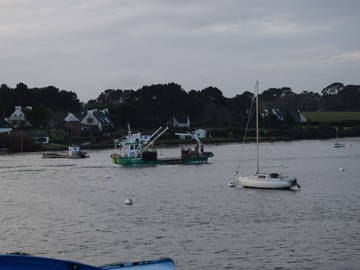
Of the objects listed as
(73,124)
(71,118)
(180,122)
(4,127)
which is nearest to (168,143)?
(73,124)

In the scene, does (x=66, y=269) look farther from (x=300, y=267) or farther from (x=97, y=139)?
(x=97, y=139)

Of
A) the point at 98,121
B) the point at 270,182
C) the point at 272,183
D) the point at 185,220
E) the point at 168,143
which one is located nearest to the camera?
the point at 185,220

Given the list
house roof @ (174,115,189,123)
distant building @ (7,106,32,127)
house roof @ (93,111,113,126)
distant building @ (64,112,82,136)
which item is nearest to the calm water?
distant building @ (64,112,82,136)

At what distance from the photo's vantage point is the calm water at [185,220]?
26.2 meters

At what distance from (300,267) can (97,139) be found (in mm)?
100651

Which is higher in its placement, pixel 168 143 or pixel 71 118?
pixel 71 118

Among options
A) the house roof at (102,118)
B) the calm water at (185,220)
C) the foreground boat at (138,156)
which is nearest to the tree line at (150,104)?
the house roof at (102,118)

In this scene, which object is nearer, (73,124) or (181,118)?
(73,124)

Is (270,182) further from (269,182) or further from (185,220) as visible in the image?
(185,220)

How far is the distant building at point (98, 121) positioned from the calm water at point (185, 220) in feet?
234

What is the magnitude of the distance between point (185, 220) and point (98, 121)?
339 ft

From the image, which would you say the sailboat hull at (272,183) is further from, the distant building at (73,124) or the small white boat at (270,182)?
the distant building at (73,124)

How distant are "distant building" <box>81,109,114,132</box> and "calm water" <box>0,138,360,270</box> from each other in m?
71.4

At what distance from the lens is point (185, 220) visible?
35.1 m
